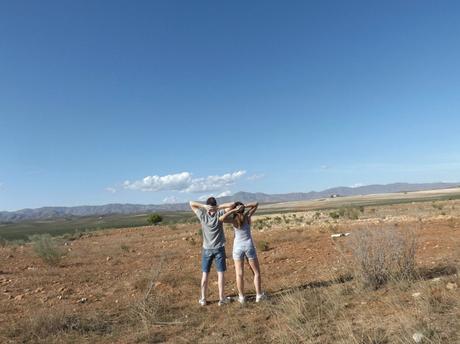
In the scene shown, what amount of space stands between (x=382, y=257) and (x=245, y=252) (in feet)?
8.02

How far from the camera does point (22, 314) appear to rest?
790 centimetres

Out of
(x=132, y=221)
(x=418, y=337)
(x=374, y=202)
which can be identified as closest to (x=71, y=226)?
(x=132, y=221)

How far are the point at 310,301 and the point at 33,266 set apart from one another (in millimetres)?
12384

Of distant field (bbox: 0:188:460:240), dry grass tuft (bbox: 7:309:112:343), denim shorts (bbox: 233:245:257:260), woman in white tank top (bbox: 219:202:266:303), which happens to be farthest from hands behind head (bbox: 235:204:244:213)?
distant field (bbox: 0:188:460:240)

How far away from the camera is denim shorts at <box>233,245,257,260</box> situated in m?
7.41

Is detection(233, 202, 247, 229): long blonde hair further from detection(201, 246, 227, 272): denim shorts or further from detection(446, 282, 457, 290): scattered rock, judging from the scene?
detection(446, 282, 457, 290): scattered rock

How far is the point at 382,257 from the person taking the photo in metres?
7.64

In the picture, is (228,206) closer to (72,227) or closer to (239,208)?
(239,208)

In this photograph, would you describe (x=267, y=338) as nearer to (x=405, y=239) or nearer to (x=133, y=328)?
(x=133, y=328)

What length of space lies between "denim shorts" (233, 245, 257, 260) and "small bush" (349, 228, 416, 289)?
1907 mm

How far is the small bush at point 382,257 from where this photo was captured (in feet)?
24.7

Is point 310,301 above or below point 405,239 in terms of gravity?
below

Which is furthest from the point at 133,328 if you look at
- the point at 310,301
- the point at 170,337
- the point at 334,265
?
the point at 334,265

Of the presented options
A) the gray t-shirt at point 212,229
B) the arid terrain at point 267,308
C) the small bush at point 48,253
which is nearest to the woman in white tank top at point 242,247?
the gray t-shirt at point 212,229
